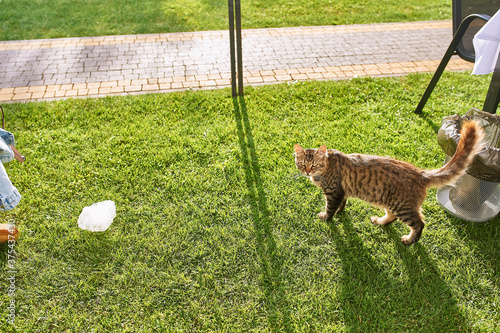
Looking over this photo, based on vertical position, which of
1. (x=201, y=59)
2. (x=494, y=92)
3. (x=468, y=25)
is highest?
(x=468, y=25)

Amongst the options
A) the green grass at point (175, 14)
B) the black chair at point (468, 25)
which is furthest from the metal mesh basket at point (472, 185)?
the green grass at point (175, 14)

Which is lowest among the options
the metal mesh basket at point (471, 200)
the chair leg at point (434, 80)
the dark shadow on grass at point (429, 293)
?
the dark shadow on grass at point (429, 293)

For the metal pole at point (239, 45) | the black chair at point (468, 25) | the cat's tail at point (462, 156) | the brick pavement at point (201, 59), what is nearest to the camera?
the cat's tail at point (462, 156)

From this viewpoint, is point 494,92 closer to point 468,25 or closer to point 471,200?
point 468,25

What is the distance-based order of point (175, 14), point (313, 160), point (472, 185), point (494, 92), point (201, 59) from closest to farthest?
1. point (313, 160)
2. point (472, 185)
3. point (494, 92)
4. point (201, 59)
5. point (175, 14)

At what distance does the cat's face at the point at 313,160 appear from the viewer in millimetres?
3318

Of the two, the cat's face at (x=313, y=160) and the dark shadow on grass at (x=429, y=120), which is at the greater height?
the cat's face at (x=313, y=160)

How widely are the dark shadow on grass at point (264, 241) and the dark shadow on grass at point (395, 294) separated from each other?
565mm

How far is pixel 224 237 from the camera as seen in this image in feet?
11.8

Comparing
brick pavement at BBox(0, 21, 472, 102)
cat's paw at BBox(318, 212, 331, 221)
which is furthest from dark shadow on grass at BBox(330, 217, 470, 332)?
brick pavement at BBox(0, 21, 472, 102)

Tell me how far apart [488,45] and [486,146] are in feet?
3.49

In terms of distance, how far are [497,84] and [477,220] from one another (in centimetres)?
156

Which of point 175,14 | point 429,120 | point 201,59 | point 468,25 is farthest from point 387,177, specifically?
point 175,14

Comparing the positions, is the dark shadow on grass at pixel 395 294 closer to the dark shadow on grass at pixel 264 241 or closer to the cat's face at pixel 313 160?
the dark shadow on grass at pixel 264 241
